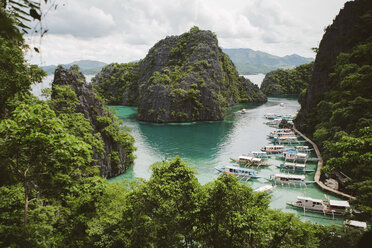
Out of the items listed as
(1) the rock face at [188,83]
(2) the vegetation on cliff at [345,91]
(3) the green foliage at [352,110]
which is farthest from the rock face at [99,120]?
(1) the rock face at [188,83]

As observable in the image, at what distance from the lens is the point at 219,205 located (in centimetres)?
978

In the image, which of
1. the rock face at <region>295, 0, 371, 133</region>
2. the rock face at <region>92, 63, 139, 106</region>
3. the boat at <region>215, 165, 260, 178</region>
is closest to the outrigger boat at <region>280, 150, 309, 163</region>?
the boat at <region>215, 165, 260, 178</region>

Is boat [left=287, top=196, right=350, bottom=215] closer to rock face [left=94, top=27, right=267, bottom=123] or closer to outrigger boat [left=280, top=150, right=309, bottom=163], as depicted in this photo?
outrigger boat [left=280, top=150, right=309, bottom=163]

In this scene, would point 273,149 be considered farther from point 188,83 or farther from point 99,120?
point 188,83

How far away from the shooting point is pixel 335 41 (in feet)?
143

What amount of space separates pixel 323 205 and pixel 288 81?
114259 mm

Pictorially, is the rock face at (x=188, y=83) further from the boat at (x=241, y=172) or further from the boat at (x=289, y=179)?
the boat at (x=289, y=179)

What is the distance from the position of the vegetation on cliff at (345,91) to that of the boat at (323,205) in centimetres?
180

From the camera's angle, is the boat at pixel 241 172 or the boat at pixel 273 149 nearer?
the boat at pixel 241 172

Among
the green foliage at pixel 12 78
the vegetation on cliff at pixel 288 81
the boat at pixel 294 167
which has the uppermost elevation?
the vegetation on cliff at pixel 288 81

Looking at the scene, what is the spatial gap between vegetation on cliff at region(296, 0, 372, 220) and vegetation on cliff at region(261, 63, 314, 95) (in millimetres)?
77386

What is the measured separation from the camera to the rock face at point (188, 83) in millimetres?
63750

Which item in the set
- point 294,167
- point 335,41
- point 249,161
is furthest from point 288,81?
point 249,161

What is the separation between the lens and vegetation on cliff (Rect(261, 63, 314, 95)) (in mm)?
119188
